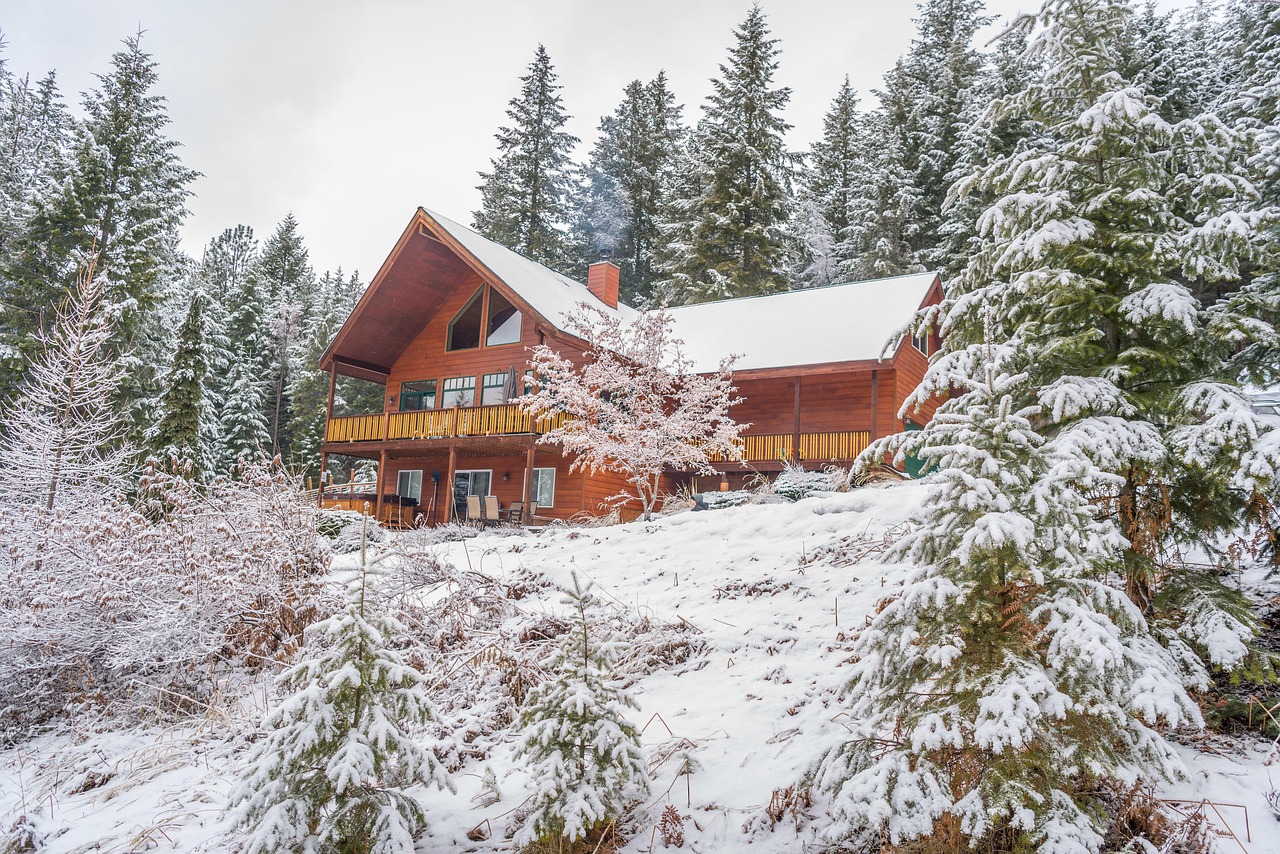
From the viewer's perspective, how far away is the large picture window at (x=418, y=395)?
75.3 feet

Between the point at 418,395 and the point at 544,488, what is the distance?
6.05 meters

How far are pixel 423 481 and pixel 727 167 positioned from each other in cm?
1894

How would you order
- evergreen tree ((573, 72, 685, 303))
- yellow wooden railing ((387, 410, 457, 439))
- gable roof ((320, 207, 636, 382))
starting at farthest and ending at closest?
evergreen tree ((573, 72, 685, 303)) < yellow wooden railing ((387, 410, 457, 439)) < gable roof ((320, 207, 636, 382))

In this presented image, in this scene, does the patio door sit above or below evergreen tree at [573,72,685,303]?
below

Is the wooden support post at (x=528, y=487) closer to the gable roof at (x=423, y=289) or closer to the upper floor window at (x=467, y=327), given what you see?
the gable roof at (x=423, y=289)

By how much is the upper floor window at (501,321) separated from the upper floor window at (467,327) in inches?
25.3

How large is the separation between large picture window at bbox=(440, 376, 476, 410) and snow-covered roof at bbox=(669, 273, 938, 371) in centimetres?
649

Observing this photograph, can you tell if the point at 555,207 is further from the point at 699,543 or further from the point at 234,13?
the point at 699,543

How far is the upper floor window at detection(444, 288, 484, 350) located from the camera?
22.4 m

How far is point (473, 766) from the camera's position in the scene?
450 centimetres

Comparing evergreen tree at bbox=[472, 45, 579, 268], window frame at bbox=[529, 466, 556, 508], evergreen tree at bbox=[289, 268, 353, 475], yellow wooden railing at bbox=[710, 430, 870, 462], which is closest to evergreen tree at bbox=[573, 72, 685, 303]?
evergreen tree at bbox=[472, 45, 579, 268]

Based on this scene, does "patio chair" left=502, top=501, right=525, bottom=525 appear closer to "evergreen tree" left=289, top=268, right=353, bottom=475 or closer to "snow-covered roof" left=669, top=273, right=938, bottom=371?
"snow-covered roof" left=669, top=273, right=938, bottom=371

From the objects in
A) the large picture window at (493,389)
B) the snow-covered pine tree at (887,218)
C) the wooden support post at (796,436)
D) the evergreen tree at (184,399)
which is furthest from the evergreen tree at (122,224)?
the snow-covered pine tree at (887,218)

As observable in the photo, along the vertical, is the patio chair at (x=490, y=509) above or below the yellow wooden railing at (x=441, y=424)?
below
